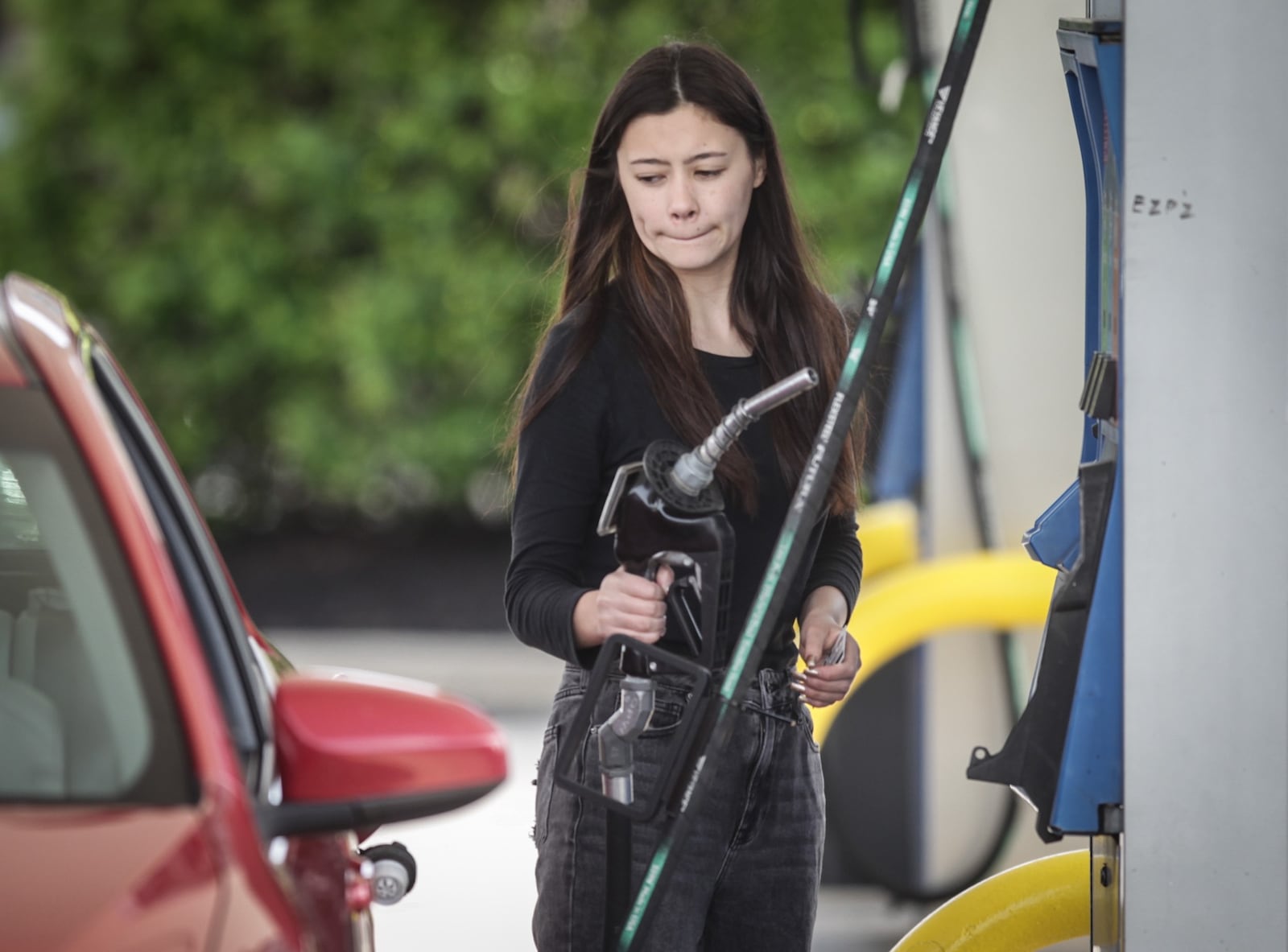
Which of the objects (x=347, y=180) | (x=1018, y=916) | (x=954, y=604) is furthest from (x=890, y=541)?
(x=347, y=180)

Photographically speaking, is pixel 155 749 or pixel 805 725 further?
pixel 805 725

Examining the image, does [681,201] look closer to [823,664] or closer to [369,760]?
[823,664]

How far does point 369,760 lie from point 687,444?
662 millimetres

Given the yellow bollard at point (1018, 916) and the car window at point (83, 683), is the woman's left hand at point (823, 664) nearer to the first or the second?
the yellow bollard at point (1018, 916)

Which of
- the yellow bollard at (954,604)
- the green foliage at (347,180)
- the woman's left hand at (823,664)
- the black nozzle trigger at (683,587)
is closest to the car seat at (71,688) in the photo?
the black nozzle trigger at (683,587)

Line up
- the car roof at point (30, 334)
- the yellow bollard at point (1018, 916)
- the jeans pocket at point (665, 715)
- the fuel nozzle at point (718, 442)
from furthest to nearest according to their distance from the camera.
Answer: the yellow bollard at point (1018, 916) < the jeans pocket at point (665, 715) < the fuel nozzle at point (718, 442) < the car roof at point (30, 334)

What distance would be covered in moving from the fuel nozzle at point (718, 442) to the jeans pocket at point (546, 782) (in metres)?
0.42

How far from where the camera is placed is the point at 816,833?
2354 mm

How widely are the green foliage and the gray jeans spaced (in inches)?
264

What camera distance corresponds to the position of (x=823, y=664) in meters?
2.33

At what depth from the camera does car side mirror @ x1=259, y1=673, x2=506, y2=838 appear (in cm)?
180

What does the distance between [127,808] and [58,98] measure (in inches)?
353

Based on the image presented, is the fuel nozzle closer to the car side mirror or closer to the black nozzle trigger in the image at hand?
A: the black nozzle trigger

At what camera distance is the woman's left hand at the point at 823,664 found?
2.31 meters
